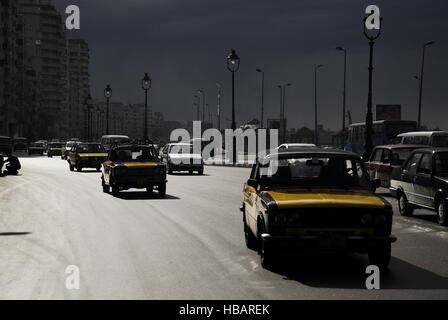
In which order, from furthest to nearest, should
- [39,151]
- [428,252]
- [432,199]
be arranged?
[39,151], [432,199], [428,252]

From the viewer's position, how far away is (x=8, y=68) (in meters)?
136

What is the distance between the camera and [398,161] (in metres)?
24.1

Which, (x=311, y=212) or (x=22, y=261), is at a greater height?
(x=311, y=212)

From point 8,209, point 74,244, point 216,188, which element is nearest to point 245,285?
point 74,244

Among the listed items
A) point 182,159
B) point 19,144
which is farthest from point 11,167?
point 19,144

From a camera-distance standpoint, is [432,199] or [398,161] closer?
[432,199]

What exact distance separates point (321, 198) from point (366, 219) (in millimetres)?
594

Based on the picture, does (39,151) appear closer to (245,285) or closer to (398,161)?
(398,161)

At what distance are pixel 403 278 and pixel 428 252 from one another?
2.55 m

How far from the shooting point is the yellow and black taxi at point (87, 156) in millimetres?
43188

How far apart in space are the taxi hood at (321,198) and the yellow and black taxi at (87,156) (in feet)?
111

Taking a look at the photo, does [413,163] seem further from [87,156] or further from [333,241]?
[87,156]

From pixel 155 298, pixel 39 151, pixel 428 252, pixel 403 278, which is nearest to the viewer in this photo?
pixel 155 298

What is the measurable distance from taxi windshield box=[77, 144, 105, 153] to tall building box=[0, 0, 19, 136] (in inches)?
3341
